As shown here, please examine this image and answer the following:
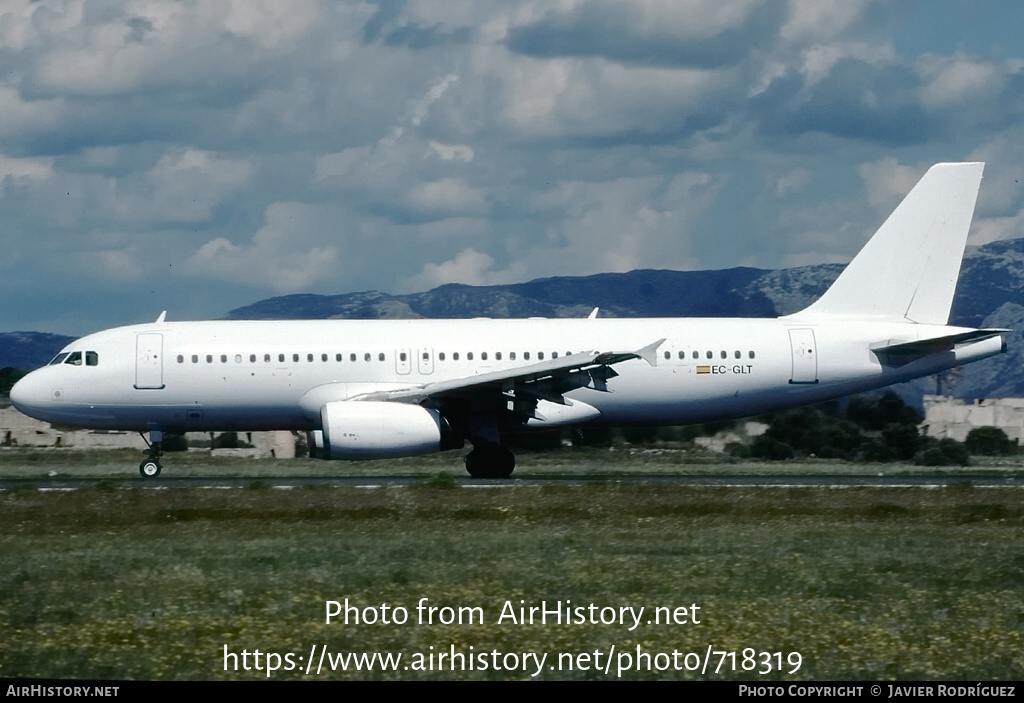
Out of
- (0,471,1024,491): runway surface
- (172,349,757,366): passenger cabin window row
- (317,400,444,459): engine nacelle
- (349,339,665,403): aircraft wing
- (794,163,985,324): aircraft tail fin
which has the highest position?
(794,163,985,324): aircraft tail fin

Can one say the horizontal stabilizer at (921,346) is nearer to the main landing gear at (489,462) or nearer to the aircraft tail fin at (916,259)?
the aircraft tail fin at (916,259)

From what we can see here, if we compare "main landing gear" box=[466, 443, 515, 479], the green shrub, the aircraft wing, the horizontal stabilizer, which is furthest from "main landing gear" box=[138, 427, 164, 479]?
the green shrub

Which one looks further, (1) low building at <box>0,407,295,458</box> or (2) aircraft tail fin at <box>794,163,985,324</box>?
Result: (1) low building at <box>0,407,295,458</box>

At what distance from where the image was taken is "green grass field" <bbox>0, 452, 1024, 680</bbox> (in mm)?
11758

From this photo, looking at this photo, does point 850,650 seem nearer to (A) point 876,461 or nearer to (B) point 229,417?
(B) point 229,417

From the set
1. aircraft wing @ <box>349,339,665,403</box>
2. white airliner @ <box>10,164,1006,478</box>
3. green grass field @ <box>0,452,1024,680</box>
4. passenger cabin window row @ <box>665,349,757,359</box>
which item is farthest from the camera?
passenger cabin window row @ <box>665,349,757,359</box>

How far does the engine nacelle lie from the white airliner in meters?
0.62

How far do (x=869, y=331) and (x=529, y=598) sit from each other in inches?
831

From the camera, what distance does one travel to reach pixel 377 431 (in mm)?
29375

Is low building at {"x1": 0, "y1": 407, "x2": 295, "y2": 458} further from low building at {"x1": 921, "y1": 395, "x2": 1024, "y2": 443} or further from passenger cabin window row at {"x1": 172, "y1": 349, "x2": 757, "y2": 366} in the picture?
low building at {"x1": 921, "y1": 395, "x2": 1024, "y2": 443}

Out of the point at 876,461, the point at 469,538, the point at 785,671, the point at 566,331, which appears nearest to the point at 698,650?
the point at 785,671

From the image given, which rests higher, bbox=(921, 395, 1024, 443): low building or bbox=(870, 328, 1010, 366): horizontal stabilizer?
bbox=(870, 328, 1010, 366): horizontal stabilizer

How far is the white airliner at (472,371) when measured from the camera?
3164cm

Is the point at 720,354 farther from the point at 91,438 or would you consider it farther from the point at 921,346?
the point at 91,438
